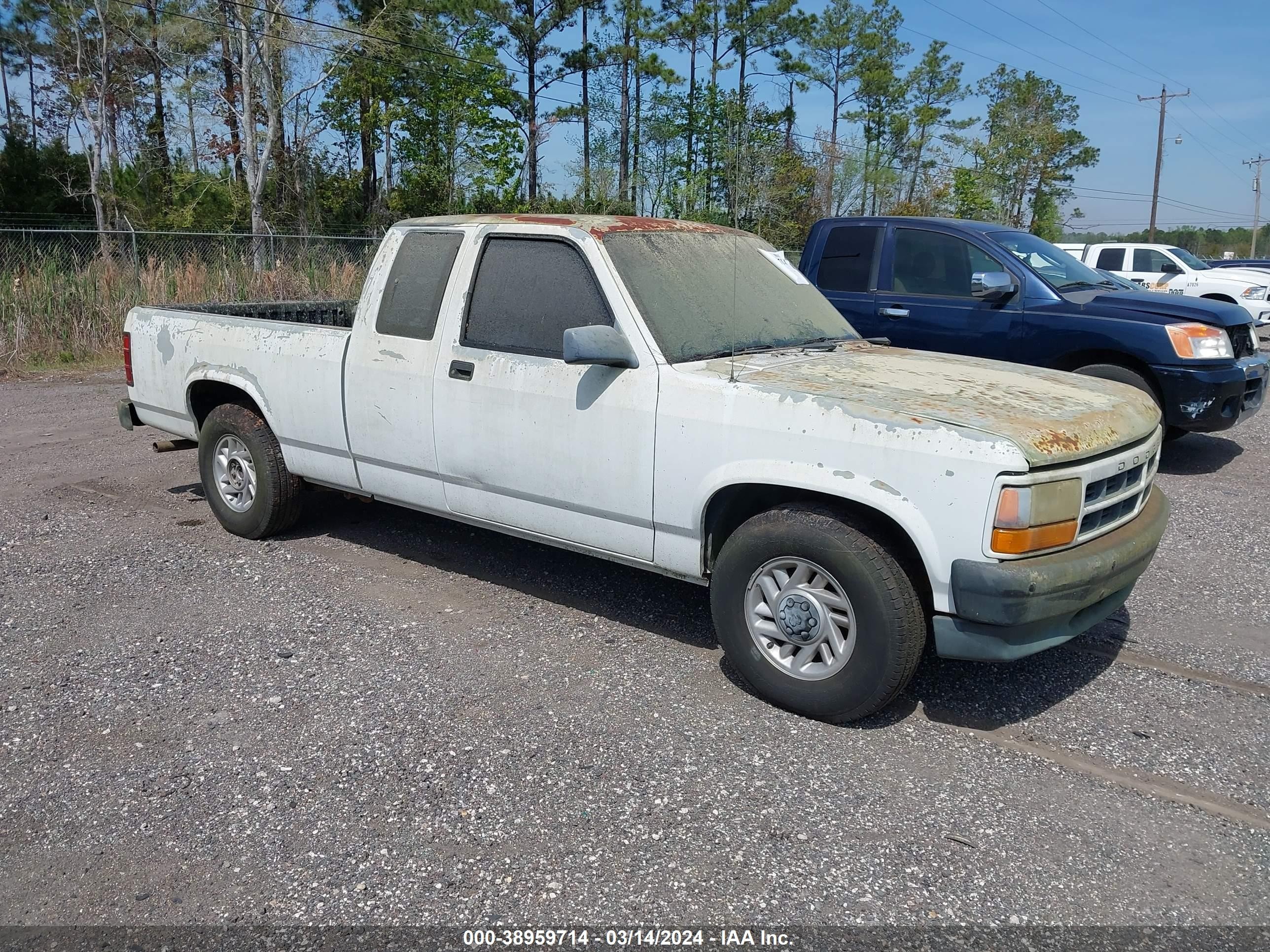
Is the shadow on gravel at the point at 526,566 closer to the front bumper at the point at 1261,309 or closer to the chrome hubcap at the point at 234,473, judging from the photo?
the chrome hubcap at the point at 234,473

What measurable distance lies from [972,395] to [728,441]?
37.8 inches

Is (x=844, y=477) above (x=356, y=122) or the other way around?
the other way around

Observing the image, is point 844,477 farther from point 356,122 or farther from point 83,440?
point 356,122

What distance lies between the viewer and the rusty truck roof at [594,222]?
182 inches

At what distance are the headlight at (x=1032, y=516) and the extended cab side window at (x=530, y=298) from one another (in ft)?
6.06

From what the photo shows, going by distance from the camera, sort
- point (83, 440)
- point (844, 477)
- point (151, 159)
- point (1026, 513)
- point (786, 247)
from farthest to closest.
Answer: point (151, 159), point (786, 247), point (83, 440), point (844, 477), point (1026, 513)

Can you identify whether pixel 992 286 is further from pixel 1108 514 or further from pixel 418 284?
pixel 418 284

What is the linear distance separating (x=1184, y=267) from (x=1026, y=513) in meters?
18.4

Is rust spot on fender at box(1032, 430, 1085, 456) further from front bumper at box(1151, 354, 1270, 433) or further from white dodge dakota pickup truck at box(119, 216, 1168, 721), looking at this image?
front bumper at box(1151, 354, 1270, 433)

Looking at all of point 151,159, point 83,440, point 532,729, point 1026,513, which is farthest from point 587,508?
point 151,159

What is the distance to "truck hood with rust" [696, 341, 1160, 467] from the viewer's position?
3457 millimetres

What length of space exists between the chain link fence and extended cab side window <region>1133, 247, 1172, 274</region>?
14980 mm

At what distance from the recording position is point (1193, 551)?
19.6ft

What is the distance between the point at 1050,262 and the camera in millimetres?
8453
